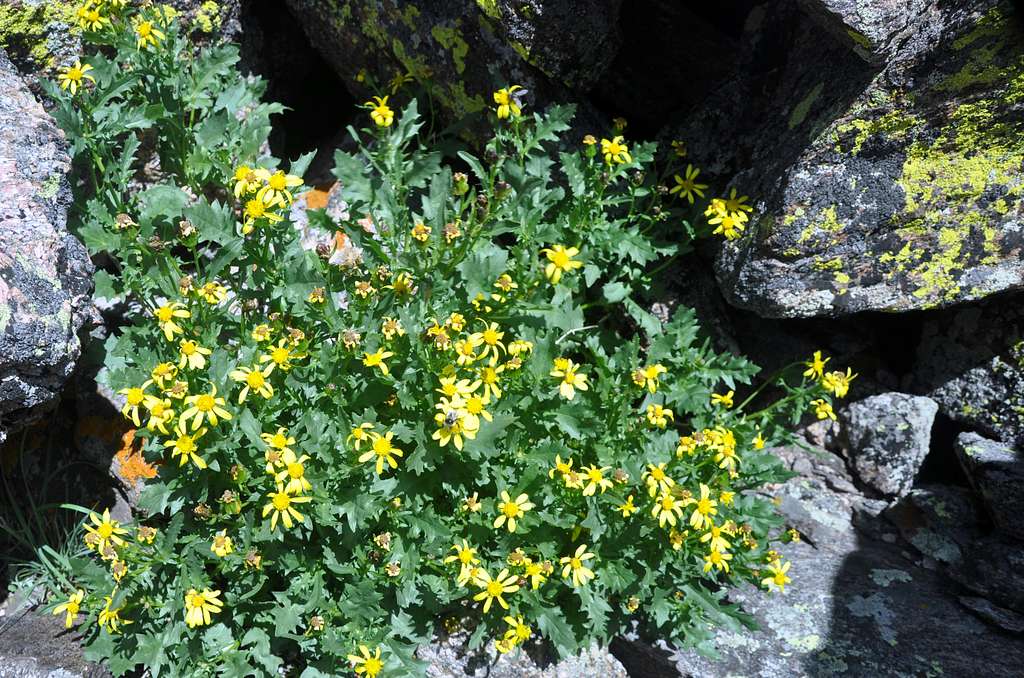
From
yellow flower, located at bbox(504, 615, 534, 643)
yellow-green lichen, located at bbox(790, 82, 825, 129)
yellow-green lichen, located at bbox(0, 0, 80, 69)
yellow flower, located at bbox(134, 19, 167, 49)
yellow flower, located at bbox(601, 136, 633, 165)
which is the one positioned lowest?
yellow flower, located at bbox(504, 615, 534, 643)

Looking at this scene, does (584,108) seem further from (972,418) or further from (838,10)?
(972,418)

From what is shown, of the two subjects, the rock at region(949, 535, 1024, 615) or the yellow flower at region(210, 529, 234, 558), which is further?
the rock at region(949, 535, 1024, 615)

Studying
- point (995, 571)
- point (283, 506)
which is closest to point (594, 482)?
point (283, 506)

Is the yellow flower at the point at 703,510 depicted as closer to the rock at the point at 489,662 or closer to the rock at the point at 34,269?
the rock at the point at 489,662

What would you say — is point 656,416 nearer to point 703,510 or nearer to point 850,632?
point 703,510

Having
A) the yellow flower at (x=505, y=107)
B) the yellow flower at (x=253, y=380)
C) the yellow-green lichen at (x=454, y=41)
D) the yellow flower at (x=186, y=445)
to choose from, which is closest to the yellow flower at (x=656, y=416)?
the yellow flower at (x=505, y=107)

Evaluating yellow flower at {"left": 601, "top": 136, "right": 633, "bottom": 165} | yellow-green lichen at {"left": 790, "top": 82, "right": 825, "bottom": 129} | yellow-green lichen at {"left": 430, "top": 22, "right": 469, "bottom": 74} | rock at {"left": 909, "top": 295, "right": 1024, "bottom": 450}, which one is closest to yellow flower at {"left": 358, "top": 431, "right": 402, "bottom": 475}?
yellow flower at {"left": 601, "top": 136, "right": 633, "bottom": 165}

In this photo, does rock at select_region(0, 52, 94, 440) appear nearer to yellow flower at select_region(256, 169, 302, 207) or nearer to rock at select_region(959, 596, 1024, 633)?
yellow flower at select_region(256, 169, 302, 207)
